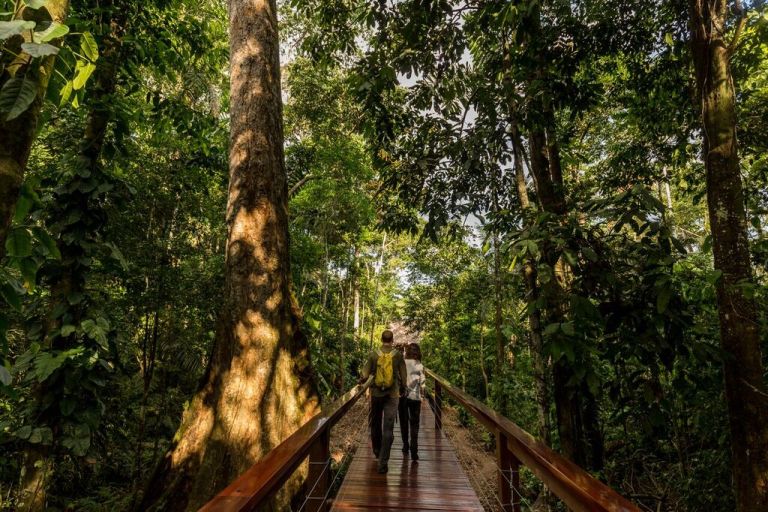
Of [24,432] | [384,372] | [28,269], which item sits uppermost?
[28,269]

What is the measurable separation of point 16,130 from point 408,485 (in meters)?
3.97

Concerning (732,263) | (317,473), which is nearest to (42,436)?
(317,473)

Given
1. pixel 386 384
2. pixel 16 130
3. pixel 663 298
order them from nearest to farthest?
pixel 16 130
pixel 663 298
pixel 386 384

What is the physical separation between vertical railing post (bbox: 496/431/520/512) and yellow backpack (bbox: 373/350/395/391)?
1.52 meters

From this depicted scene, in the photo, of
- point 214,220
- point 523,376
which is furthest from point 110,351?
point 523,376

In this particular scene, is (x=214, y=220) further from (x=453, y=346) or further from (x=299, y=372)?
(x=453, y=346)

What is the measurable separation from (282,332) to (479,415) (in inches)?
70.5

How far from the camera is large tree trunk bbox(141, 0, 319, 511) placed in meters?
2.93

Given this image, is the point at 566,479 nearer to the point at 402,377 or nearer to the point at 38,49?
the point at 38,49

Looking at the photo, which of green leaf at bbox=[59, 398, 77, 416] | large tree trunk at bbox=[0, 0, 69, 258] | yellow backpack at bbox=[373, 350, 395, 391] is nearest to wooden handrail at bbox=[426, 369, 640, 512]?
yellow backpack at bbox=[373, 350, 395, 391]

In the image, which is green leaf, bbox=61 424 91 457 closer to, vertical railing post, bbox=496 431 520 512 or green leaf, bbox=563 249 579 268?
vertical railing post, bbox=496 431 520 512

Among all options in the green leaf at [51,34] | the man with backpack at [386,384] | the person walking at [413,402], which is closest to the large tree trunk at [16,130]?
the green leaf at [51,34]

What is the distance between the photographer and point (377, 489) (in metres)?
3.65

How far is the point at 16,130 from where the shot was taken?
1.12m
